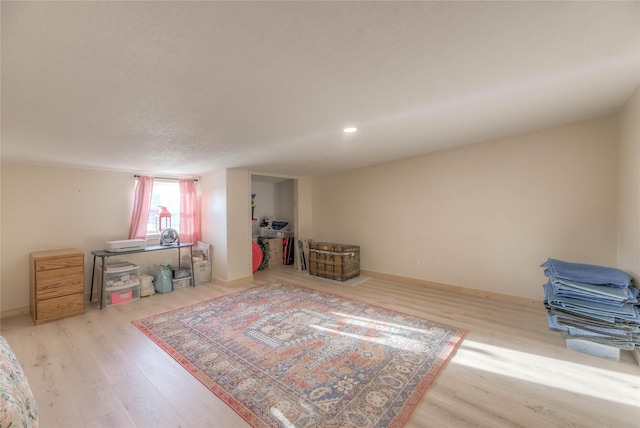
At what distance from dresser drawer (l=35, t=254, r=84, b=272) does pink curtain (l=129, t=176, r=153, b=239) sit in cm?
99

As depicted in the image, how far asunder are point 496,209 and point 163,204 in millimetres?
5626

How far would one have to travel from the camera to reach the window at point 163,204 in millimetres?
4573

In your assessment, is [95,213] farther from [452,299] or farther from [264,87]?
[452,299]

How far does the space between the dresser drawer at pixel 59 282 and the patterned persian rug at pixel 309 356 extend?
3.78 ft

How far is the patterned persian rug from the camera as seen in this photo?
1.68 meters

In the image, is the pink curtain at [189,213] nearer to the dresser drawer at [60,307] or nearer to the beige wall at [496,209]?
the dresser drawer at [60,307]

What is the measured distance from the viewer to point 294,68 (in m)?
1.42

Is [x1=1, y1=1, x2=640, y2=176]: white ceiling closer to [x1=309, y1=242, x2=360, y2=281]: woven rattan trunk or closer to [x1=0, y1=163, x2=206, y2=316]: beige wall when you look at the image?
[x1=0, y1=163, x2=206, y2=316]: beige wall

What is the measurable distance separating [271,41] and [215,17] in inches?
10.2

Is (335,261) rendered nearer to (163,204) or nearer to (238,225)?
(238,225)

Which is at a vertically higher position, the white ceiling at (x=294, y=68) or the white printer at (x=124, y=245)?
the white ceiling at (x=294, y=68)

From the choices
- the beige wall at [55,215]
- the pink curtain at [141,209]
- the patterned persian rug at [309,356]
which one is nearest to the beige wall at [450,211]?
the beige wall at [55,215]

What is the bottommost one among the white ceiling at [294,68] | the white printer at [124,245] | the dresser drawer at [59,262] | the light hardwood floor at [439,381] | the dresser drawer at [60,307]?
the light hardwood floor at [439,381]

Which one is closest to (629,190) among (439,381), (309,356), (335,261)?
(439,381)
